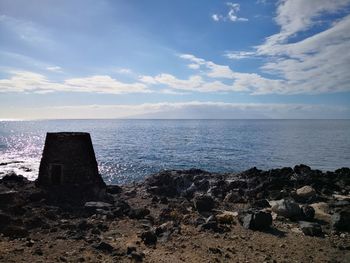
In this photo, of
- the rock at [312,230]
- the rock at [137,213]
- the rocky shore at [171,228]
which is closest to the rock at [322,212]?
the rocky shore at [171,228]

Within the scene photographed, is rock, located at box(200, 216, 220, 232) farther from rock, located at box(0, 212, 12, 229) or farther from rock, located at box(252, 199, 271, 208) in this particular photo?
rock, located at box(0, 212, 12, 229)

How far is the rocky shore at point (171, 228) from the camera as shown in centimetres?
1490

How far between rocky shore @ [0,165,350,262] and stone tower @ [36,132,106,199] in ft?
2.56

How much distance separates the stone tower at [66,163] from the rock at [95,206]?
214cm

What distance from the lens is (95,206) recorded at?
21.6 meters

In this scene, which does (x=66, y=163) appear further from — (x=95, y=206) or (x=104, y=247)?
→ (x=104, y=247)

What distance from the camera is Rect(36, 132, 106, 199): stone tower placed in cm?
2366

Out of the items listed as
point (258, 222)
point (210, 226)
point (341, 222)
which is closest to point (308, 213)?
point (341, 222)

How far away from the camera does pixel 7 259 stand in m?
13.6

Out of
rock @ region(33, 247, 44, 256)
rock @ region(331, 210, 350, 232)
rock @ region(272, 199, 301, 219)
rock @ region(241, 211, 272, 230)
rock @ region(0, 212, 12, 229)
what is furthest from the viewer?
rock @ region(272, 199, 301, 219)

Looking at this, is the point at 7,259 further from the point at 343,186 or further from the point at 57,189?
the point at 343,186

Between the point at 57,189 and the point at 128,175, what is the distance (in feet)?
73.4

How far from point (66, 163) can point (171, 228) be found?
31.3ft

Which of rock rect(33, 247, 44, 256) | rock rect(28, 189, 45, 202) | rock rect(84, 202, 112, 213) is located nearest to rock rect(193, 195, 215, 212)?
rock rect(84, 202, 112, 213)
